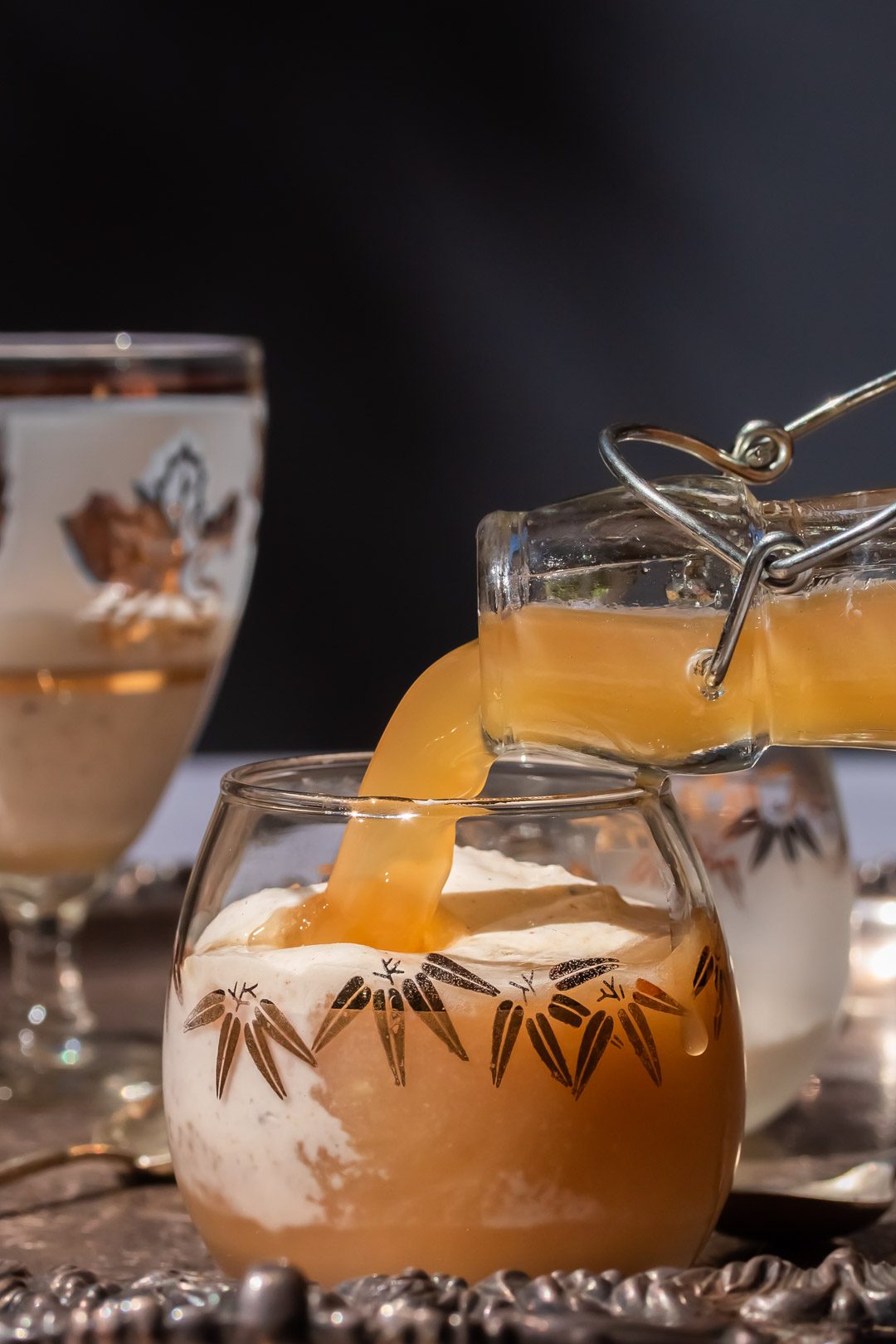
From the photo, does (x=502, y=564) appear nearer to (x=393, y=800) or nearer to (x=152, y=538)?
(x=393, y=800)

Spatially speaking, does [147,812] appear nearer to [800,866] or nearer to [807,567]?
[800,866]

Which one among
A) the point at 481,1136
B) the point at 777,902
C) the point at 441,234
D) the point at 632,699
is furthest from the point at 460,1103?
the point at 441,234

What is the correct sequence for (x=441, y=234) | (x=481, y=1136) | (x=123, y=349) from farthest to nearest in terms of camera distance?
(x=441, y=234), (x=123, y=349), (x=481, y=1136)

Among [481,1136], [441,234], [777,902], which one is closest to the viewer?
[481,1136]

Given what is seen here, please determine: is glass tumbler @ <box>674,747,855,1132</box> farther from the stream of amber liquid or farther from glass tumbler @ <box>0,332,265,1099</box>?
glass tumbler @ <box>0,332,265,1099</box>

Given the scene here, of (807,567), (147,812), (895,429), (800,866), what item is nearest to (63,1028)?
(147,812)
